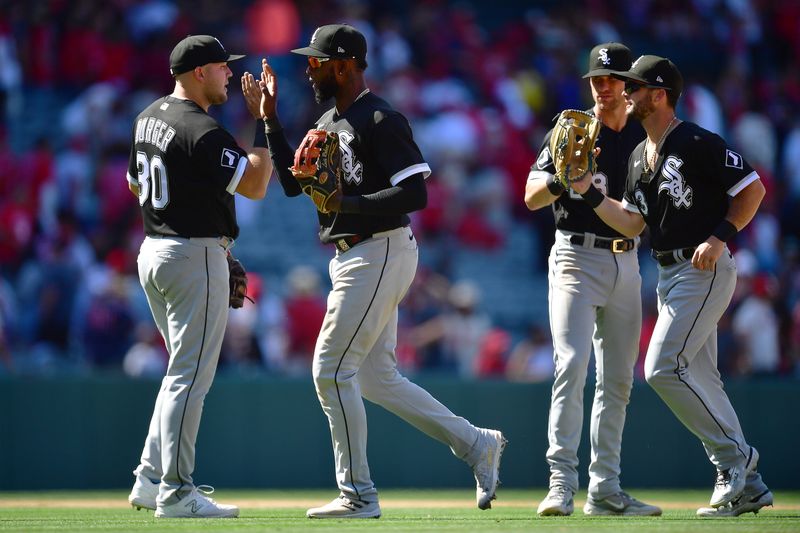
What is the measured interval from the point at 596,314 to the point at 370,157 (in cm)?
141

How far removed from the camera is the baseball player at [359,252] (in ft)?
19.0

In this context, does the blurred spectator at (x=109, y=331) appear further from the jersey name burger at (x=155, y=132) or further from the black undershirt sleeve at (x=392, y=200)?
the black undershirt sleeve at (x=392, y=200)

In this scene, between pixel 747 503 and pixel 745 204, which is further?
pixel 747 503

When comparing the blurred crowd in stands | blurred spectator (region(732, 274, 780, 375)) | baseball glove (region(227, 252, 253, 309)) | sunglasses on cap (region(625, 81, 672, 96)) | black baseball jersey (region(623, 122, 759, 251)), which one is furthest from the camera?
the blurred crowd in stands

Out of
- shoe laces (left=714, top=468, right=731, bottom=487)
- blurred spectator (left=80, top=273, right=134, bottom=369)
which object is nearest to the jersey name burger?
shoe laces (left=714, top=468, right=731, bottom=487)

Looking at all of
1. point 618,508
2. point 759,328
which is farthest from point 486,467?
point 759,328

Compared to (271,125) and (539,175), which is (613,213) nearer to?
(539,175)

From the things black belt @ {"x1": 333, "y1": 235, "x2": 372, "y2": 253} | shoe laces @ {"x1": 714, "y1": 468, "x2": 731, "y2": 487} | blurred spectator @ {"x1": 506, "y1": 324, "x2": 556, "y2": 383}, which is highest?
black belt @ {"x1": 333, "y1": 235, "x2": 372, "y2": 253}

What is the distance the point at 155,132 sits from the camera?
5.97m

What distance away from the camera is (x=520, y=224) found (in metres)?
13.7

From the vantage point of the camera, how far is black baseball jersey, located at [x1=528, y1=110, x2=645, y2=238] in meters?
6.23

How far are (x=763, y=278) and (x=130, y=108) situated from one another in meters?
6.56

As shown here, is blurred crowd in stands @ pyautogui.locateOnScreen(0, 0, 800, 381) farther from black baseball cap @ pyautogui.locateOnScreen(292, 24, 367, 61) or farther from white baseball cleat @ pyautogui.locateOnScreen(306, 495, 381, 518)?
black baseball cap @ pyautogui.locateOnScreen(292, 24, 367, 61)

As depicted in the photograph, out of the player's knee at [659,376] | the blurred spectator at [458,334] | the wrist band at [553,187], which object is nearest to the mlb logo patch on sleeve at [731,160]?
the wrist band at [553,187]
